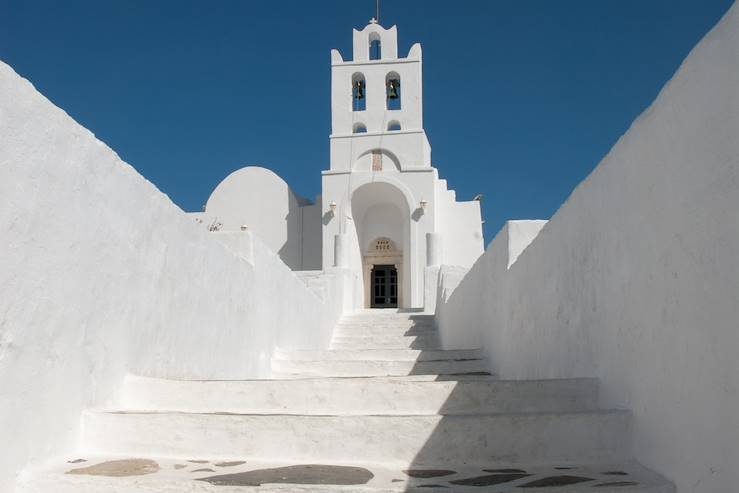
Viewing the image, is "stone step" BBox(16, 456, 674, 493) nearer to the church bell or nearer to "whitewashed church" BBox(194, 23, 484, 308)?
"whitewashed church" BBox(194, 23, 484, 308)

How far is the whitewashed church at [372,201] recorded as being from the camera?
19.7 metres

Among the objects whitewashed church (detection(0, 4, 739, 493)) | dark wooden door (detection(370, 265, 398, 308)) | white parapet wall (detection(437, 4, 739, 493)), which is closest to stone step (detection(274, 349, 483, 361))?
whitewashed church (detection(0, 4, 739, 493))

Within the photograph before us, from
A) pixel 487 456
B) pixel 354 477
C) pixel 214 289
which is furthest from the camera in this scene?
pixel 214 289

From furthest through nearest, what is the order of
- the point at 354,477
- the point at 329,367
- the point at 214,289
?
the point at 329,367 < the point at 214,289 < the point at 354,477

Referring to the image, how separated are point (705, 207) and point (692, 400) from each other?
629 millimetres

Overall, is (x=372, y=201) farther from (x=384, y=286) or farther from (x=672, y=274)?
(x=672, y=274)

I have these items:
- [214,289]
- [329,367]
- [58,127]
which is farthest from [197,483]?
[329,367]

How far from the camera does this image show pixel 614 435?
2.87m

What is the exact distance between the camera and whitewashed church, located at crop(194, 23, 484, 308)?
19688 millimetres

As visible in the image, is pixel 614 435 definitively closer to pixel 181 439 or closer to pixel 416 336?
pixel 181 439

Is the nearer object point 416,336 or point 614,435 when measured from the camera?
point 614,435

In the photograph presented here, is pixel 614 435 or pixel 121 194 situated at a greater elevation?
pixel 121 194

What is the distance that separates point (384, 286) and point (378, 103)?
532cm

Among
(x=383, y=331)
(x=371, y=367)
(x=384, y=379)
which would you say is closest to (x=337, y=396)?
(x=384, y=379)
